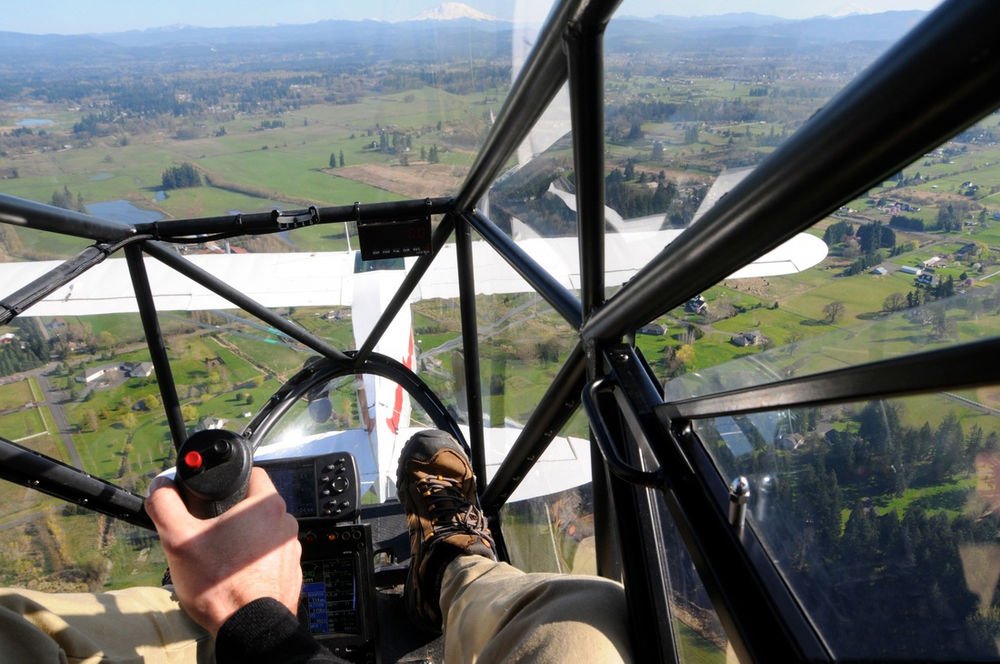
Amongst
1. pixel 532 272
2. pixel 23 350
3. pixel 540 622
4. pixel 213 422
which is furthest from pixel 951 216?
pixel 213 422

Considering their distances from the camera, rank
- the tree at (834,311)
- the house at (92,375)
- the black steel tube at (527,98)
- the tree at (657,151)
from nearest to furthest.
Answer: the tree at (834,311) < the tree at (657,151) < the black steel tube at (527,98) < the house at (92,375)

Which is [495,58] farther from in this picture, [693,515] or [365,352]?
[365,352]

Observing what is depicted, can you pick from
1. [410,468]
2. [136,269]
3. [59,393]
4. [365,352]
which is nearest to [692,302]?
[410,468]

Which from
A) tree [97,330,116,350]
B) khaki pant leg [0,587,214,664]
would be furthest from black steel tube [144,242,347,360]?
khaki pant leg [0,587,214,664]

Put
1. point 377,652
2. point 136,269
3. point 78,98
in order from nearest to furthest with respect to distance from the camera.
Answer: point 377,652 → point 136,269 → point 78,98

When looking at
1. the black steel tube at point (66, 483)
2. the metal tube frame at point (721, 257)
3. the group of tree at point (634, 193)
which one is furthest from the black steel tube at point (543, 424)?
the black steel tube at point (66, 483)

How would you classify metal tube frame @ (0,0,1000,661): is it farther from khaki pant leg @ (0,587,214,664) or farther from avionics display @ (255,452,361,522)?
khaki pant leg @ (0,587,214,664)

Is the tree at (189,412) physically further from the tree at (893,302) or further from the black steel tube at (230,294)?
the tree at (893,302)
